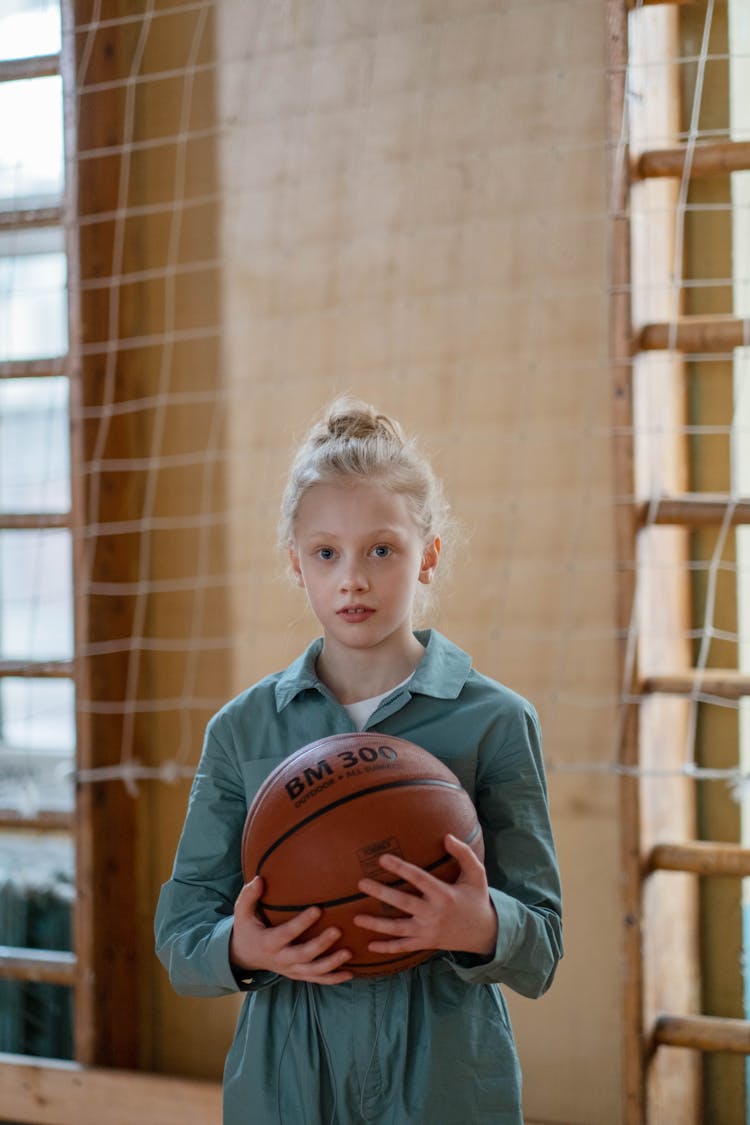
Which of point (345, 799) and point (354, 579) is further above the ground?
point (354, 579)

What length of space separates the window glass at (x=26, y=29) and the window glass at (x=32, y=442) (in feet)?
2.28

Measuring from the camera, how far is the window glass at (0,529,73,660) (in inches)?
111

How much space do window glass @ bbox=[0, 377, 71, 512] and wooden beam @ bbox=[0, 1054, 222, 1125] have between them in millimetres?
1168

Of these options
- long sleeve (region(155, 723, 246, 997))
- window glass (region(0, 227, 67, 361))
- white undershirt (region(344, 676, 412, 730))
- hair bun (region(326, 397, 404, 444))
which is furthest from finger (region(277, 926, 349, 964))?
window glass (region(0, 227, 67, 361))

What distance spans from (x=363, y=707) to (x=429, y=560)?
0.17 m

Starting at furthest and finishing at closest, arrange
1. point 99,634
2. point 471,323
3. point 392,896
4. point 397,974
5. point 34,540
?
point 34,540 < point 99,634 < point 471,323 < point 397,974 < point 392,896

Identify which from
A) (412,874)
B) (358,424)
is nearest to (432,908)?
(412,874)

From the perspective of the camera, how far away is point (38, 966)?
7.52 ft

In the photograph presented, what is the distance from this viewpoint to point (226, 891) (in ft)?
3.87

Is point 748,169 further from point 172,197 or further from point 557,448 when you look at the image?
point 172,197

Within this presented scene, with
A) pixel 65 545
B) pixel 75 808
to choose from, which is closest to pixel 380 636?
pixel 75 808

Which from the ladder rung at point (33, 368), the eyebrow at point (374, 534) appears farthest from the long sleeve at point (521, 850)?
the ladder rung at point (33, 368)

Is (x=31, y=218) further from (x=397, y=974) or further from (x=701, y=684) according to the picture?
(x=397, y=974)

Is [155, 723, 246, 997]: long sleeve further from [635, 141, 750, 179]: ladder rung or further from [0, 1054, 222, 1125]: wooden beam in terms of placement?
[635, 141, 750, 179]: ladder rung
